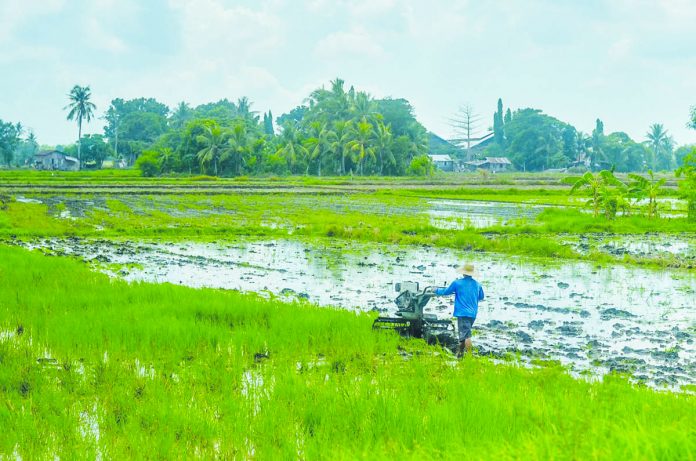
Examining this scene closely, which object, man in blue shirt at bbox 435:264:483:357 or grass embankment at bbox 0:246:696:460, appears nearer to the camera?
grass embankment at bbox 0:246:696:460

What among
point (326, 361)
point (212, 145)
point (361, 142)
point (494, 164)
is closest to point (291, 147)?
point (361, 142)

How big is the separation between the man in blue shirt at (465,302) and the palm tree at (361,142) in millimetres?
48054

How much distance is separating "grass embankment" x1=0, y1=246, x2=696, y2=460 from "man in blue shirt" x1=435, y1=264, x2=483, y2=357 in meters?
0.30

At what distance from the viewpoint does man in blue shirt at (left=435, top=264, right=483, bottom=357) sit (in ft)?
19.1

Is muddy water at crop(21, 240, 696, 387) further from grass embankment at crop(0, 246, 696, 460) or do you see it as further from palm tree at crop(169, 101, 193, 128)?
palm tree at crop(169, 101, 193, 128)

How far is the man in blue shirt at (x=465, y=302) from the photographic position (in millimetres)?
5836

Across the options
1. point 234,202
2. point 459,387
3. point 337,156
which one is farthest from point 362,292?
Result: point 337,156

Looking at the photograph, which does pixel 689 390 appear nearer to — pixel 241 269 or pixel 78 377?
pixel 78 377

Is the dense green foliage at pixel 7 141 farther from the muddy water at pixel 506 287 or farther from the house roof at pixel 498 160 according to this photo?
the muddy water at pixel 506 287

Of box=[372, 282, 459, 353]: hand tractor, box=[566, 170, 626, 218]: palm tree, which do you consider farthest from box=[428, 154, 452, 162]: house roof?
box=[372, 282, 459, 353]: hand tractor

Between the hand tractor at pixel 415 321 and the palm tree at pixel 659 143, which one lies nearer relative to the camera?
the hand tractor at pixel 415 321

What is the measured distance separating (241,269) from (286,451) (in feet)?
26.5

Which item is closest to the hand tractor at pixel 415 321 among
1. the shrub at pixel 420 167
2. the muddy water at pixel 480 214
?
the muddy water at pixel 480 214

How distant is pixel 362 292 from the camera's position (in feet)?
30.0
